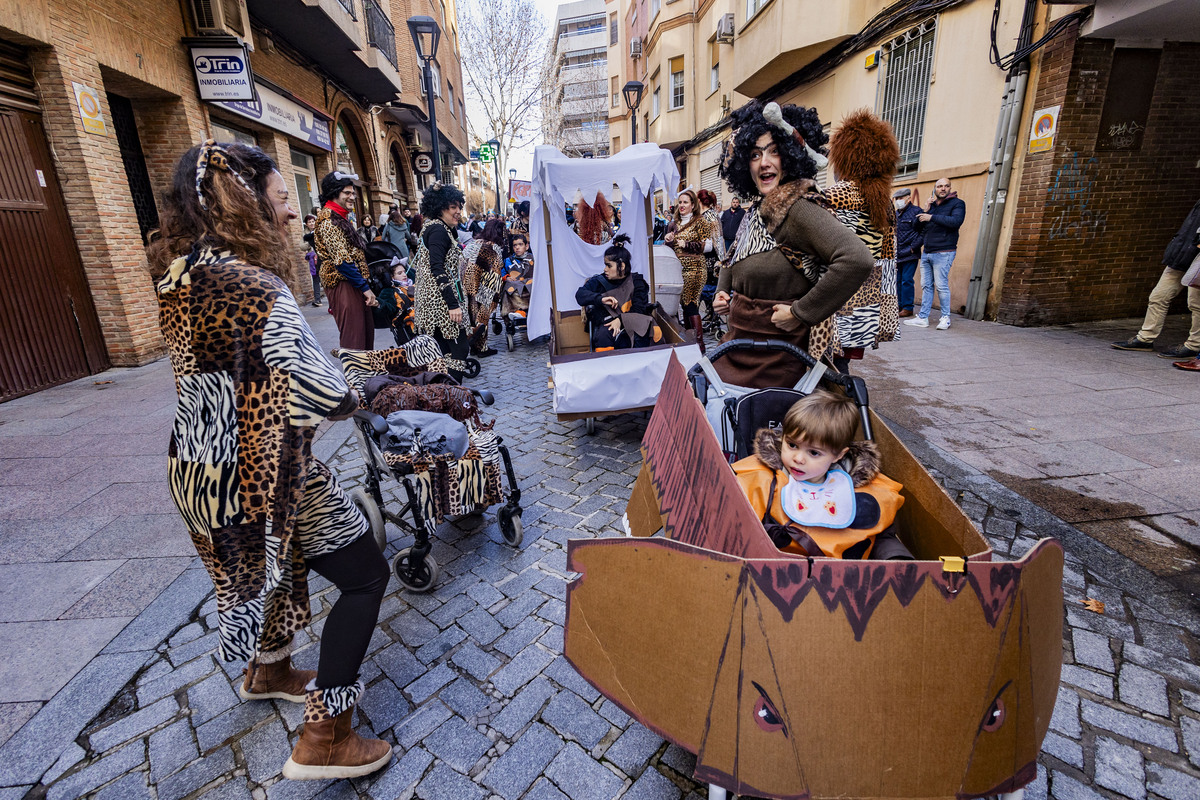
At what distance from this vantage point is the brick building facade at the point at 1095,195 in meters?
7.07

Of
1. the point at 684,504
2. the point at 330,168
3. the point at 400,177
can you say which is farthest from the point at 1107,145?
the point at 400,177

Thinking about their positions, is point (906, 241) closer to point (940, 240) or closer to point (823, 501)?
point (940, 240)

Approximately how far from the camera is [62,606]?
273 centimetres

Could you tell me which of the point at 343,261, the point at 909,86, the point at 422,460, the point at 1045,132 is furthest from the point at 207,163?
the point at 909,86

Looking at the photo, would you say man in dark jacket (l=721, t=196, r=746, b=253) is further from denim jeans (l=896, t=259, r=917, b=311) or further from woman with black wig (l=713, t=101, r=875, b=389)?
woman with black wig (l=713, t=101, r=875, b=389)

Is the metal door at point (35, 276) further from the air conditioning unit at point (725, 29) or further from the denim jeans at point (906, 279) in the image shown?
the air conditioning unit at point (725, 29)

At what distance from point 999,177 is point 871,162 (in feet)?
21.8

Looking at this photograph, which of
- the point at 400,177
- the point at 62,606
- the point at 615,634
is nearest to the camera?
the point at 615,634

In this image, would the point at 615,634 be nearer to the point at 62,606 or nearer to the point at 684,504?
the point at 684,504

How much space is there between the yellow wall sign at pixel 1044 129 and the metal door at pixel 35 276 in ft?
39.7

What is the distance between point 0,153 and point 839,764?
29.3 feet

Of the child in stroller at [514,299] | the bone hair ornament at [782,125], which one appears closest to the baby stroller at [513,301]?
the child in stroller at [514,299]

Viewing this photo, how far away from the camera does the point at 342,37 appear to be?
37.1ft

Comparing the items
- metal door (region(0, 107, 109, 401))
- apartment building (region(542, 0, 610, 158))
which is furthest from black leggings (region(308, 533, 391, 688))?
apartment building (region(542, 0, 610, 158))
